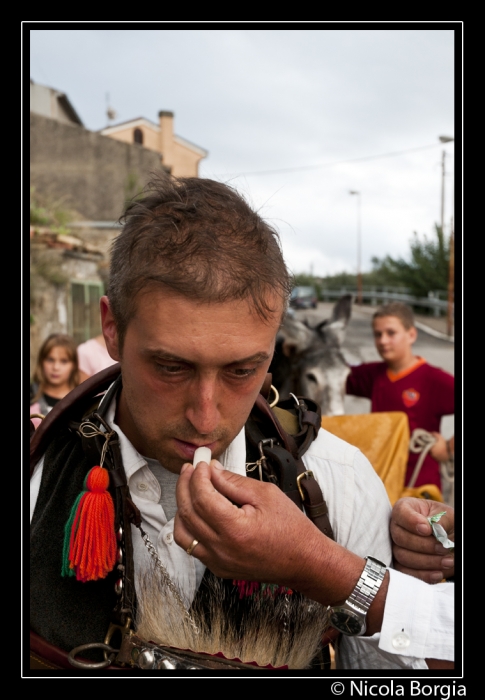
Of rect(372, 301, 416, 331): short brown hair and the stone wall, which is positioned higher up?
the stone wall

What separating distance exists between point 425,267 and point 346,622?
30481 millimetres

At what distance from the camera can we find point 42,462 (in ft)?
5.62

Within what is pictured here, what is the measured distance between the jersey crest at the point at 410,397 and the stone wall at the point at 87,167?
44.1 feet

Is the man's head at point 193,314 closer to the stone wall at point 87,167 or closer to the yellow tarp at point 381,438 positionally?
the yellow tarp at point 381,438

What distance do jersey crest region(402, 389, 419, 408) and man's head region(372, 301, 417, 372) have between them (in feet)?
0.78

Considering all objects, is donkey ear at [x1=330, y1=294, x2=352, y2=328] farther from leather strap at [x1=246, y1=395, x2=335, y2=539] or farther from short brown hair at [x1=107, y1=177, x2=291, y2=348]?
short brown hair at [x1=107, y1=177, x2=291, y2=348]

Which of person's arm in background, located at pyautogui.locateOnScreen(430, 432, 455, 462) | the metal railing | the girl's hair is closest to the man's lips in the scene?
person's arm in background, located at pyautogui.locateOnScreen(430, 432, 455, 462)

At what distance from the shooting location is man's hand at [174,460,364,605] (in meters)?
Answer: 1.24

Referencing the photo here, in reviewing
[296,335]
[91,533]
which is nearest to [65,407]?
[91,533]

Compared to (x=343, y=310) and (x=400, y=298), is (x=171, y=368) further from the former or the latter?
(x=400, y=298)

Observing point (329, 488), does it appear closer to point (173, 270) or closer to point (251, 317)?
point (251, 317)

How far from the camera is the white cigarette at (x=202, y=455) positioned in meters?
1.42

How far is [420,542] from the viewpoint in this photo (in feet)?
5.39
